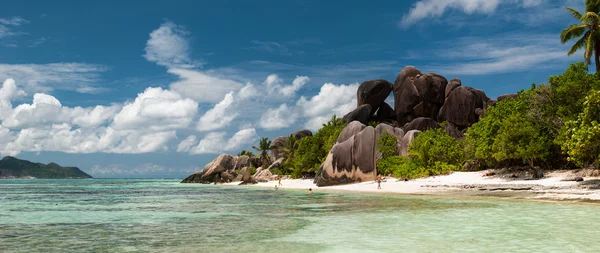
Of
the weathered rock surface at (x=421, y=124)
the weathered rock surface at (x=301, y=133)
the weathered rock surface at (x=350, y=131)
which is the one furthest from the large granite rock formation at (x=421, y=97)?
the weathered rock surface at (x=350, y=131)

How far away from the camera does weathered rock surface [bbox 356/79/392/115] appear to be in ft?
251

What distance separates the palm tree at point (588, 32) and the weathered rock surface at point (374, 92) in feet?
138

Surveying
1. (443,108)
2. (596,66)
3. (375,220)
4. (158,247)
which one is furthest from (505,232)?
(443,108)

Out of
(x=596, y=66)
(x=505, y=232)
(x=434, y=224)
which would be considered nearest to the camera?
(x=505, y=232)

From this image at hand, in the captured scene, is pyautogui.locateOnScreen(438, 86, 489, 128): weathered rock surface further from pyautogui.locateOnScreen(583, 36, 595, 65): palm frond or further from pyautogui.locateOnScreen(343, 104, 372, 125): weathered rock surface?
pyautogui.locateOnScreen(583, 36, 595, 65): palm frond

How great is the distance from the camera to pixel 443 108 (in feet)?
227

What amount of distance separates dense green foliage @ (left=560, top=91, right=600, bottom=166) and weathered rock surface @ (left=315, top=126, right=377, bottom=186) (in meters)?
19.3

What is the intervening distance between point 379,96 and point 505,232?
65384 millimetres

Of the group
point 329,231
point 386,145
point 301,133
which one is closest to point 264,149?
point 301,133

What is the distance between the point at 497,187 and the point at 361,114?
150 feet

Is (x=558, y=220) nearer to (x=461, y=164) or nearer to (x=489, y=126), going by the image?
(x=489, y=126)

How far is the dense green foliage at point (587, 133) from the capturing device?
22312mm

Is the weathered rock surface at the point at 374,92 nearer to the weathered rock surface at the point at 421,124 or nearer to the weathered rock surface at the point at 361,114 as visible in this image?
the weathered rock surface at the point at 361,114

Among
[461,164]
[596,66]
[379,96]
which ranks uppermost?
[379,96]
